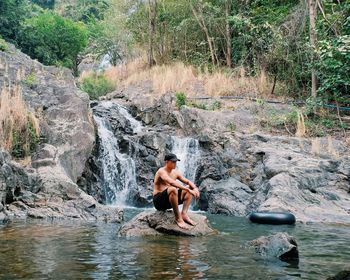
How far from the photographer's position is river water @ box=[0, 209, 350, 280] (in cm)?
572

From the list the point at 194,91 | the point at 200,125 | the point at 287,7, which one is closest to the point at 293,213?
the point at 200,125

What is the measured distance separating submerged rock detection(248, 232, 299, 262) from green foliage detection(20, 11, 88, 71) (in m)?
24.0

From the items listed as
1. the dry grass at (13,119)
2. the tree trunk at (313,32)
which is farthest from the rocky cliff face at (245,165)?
the dry grass at (13,119)

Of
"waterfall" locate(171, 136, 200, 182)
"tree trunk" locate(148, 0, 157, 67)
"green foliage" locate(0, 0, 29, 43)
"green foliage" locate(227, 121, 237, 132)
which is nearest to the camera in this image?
"waterfall" locate(171, 136, 200, 182)

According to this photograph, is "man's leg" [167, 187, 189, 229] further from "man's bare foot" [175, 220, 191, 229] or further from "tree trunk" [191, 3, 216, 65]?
"tree trunk" [191, 3, 216, 65]

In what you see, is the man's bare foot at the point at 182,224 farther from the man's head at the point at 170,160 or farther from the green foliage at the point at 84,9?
the green foliage at the point at 84,9


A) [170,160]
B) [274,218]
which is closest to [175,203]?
[170,160]

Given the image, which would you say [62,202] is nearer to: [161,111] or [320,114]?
[161,111]

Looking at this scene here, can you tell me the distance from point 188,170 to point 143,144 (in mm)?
1762

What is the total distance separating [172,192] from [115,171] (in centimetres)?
728

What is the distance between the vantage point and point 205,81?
72.3 feet

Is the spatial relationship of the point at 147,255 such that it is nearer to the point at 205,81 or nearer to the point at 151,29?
the point at 205,81

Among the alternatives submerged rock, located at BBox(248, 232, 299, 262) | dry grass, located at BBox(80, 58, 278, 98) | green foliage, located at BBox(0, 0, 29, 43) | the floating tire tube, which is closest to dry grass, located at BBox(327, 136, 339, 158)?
the floating tire tube

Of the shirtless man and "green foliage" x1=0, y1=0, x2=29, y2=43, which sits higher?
"green foliage" x1=0, y1=0, x2=29, y2=43
